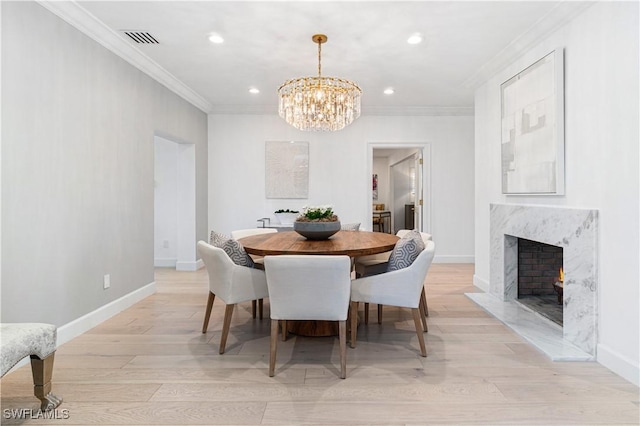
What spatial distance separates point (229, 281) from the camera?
250cm

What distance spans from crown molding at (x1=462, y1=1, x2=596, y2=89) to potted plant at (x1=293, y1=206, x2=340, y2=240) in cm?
221

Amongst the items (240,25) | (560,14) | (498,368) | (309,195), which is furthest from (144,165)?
(560,14)

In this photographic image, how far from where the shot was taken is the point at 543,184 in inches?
116

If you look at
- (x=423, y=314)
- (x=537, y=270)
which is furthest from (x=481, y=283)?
(x=423, y=314)

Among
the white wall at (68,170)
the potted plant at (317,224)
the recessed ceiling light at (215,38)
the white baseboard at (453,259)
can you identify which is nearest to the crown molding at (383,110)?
the white wall at (68,170)

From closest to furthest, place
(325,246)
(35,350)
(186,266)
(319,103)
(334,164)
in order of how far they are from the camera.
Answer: (35,350), (325,246), (319,103), (186,266), (334,164)

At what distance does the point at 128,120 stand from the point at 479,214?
3906mm

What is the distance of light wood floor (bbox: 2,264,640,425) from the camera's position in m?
1.82

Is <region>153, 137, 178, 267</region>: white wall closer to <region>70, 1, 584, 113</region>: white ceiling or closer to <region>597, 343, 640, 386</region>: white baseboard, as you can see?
<region>70, 1, 584, 113</region>: white ceiling

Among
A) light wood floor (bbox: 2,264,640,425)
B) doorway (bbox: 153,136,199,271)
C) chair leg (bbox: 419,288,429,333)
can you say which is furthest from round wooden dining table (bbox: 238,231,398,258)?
doorway (bbox: 153,136,199,271)

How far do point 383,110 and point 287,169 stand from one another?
5.86ft

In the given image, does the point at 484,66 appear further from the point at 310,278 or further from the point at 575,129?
the point at 310,278

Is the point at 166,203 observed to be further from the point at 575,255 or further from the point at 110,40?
the point at 575,255

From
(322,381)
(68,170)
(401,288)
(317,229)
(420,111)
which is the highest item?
(420,111)
